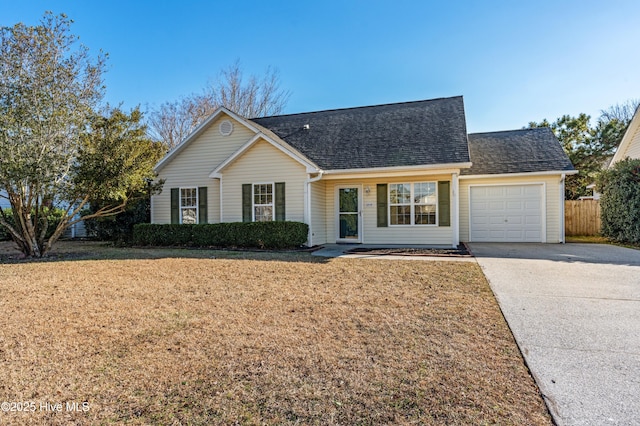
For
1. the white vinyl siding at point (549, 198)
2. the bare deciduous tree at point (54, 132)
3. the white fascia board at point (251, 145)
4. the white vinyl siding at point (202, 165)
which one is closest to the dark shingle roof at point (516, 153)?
the white vinyl siding at point (549, 198)

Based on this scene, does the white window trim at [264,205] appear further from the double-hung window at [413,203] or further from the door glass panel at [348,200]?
the double-hung window at [413,203]

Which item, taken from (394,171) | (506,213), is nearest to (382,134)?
(394,171)

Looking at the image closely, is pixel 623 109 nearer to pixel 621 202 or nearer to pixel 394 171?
pixel 621 202

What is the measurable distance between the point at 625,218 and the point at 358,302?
41.5 feet

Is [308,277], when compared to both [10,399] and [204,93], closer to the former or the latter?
[10,399]

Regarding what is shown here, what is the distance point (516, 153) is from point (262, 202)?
10.3 metres

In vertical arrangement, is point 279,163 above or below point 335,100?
below

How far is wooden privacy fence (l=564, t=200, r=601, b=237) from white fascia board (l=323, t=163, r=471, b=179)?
807 centimetres

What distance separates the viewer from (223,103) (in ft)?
83.7

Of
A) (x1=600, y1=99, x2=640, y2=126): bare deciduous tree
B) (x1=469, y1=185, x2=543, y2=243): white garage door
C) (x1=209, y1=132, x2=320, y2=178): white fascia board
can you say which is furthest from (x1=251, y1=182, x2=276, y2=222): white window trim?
(x1=600, y1=99, x2=640, y2=126): bare deciduous tree

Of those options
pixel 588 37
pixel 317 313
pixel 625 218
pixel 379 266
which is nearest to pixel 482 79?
pixel 588 37

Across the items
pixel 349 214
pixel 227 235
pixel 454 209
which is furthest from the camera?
pixel 349 214

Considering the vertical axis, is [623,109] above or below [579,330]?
above

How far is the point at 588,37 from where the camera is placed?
32.0 ft
